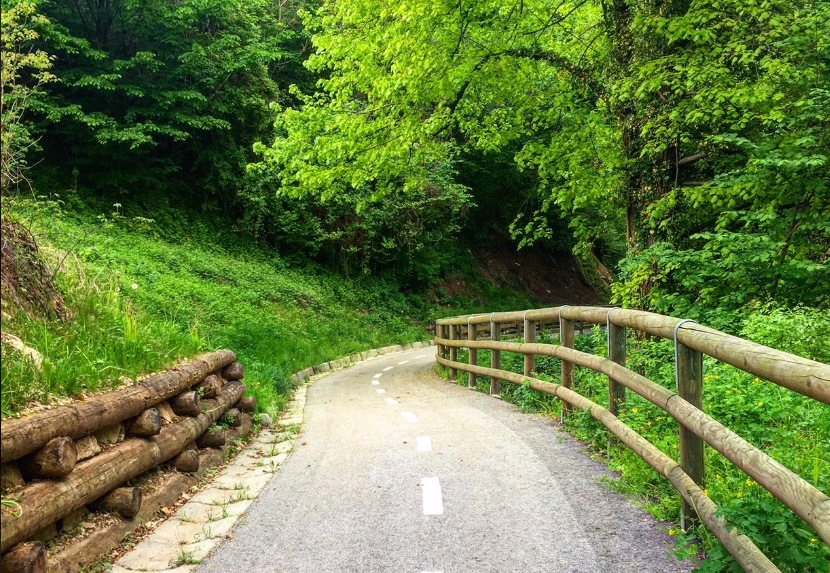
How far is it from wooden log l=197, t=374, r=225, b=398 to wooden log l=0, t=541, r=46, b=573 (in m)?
2.96

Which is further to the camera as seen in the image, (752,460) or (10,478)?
(10,478)

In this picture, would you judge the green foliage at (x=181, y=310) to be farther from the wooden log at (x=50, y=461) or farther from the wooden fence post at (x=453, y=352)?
the wooden fence post at (x=453, y=352)

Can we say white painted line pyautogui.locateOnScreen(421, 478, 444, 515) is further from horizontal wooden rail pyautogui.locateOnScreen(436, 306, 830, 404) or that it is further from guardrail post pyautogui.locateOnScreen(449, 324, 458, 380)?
guardrail post pyautogui.locateOnScreen(449, 324, 458, 380)

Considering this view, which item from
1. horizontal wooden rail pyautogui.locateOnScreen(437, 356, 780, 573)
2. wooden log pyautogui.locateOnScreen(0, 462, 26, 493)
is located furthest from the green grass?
wooden log pyautogui.locateOnScreen(0, 462, 26, 493)

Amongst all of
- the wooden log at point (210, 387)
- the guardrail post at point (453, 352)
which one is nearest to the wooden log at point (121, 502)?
the wooden log at point (210, 387)

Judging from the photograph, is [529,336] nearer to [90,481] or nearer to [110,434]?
[110,434]

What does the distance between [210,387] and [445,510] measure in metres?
3.12

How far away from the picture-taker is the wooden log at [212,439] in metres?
6.01

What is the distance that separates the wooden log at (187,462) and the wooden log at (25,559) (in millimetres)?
2098

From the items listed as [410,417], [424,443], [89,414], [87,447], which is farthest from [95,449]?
[410,417]

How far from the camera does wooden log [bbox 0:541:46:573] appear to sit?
9.78ft

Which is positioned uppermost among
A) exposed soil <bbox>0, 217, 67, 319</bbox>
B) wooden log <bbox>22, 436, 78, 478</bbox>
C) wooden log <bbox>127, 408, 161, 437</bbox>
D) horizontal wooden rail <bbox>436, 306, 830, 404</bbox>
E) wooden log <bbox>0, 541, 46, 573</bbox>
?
exposed soil <bbox>0, 217, 67, 319</bbox>

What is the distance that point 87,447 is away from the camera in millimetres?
3934

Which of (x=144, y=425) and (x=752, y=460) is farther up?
(x=752, y=460)
